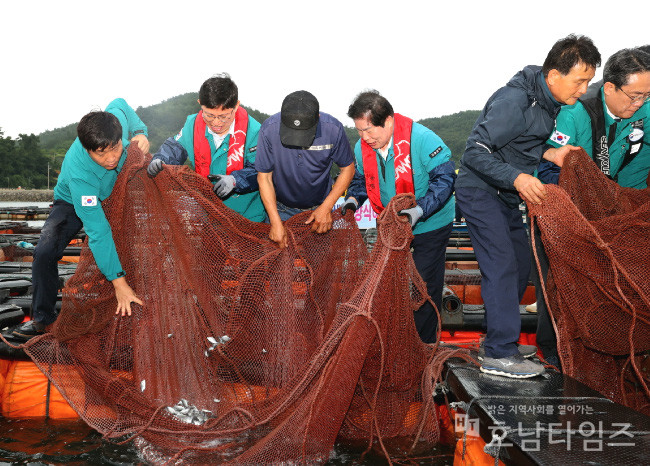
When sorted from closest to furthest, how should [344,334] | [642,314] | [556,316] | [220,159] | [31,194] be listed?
[344,334] < [642,314] < [556,316] < [220,159] < [31,194]

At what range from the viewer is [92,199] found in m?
3.57

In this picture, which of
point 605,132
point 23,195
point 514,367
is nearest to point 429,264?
point 514,367

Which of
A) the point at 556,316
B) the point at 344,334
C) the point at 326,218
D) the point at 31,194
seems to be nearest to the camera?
the point at 344,334

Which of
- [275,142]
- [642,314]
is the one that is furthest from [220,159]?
[642,314]

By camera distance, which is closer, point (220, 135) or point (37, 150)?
point (220, 135)

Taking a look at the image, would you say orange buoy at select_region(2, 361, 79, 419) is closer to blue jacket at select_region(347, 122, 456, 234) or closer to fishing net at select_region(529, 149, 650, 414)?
blue jacket at select_region(347, 122, 456, 234)

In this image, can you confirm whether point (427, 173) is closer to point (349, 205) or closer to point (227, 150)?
point (349, 205)

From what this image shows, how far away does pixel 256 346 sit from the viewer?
357 centimetres

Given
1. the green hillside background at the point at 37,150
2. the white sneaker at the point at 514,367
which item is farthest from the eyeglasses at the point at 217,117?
the green hillside background at the point at 37,150

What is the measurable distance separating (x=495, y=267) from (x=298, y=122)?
67.0 inches

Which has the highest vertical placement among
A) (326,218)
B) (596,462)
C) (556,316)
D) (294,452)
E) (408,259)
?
(326,218)

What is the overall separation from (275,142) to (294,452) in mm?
2259

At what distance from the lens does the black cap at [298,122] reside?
3604 millimetres

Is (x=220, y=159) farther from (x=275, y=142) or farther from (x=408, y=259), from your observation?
(x=408, y=259)
